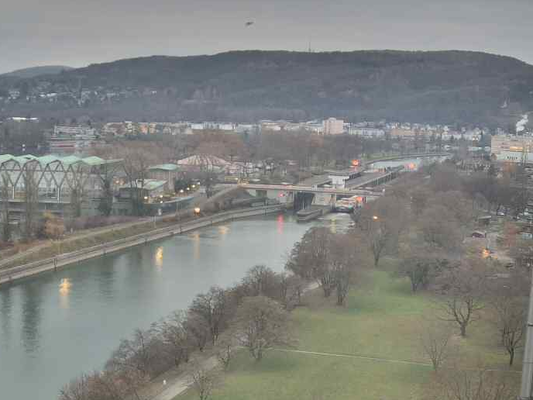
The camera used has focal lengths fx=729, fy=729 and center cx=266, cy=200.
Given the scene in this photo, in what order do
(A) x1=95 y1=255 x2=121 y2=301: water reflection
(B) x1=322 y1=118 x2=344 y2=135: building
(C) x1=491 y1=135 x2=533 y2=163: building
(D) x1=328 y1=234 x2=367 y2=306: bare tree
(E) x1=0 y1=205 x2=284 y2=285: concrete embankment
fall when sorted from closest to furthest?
(D) x1=328 y1=234 x2=367 y2=306: bare tree
(A) x1=95 y1=255 x2=121 y2=301: water reflection
(E) x1=0 y1=205 x2=284 y2=285: concrete embankment
(C) x1=491 y1=135 x2=533 y2=163: building
(B) x1=322 y1=118 x2=344 y2=135: building

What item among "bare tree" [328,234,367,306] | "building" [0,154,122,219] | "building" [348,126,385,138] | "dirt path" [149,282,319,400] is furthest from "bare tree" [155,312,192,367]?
"building" [348,126,385,138]

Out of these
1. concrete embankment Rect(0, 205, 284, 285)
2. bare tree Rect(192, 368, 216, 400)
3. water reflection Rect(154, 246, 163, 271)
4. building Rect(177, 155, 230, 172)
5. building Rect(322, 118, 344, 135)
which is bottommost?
water reflection Rect(154, 246, 163, 271)

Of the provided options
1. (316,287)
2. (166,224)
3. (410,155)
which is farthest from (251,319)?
(410,155)

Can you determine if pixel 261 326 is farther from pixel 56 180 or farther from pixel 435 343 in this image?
pixel 56 180

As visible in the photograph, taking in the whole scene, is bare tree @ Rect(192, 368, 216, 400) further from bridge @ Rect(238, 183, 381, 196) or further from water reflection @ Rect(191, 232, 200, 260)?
bridge @ Rect(238, 183, 381, 196)

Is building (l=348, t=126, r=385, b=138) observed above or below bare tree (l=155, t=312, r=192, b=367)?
above

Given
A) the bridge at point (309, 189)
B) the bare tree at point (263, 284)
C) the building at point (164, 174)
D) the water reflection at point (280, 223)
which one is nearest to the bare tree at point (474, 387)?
the bare tree at point (263, 284)

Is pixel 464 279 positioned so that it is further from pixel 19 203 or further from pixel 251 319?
pixel 19 203
